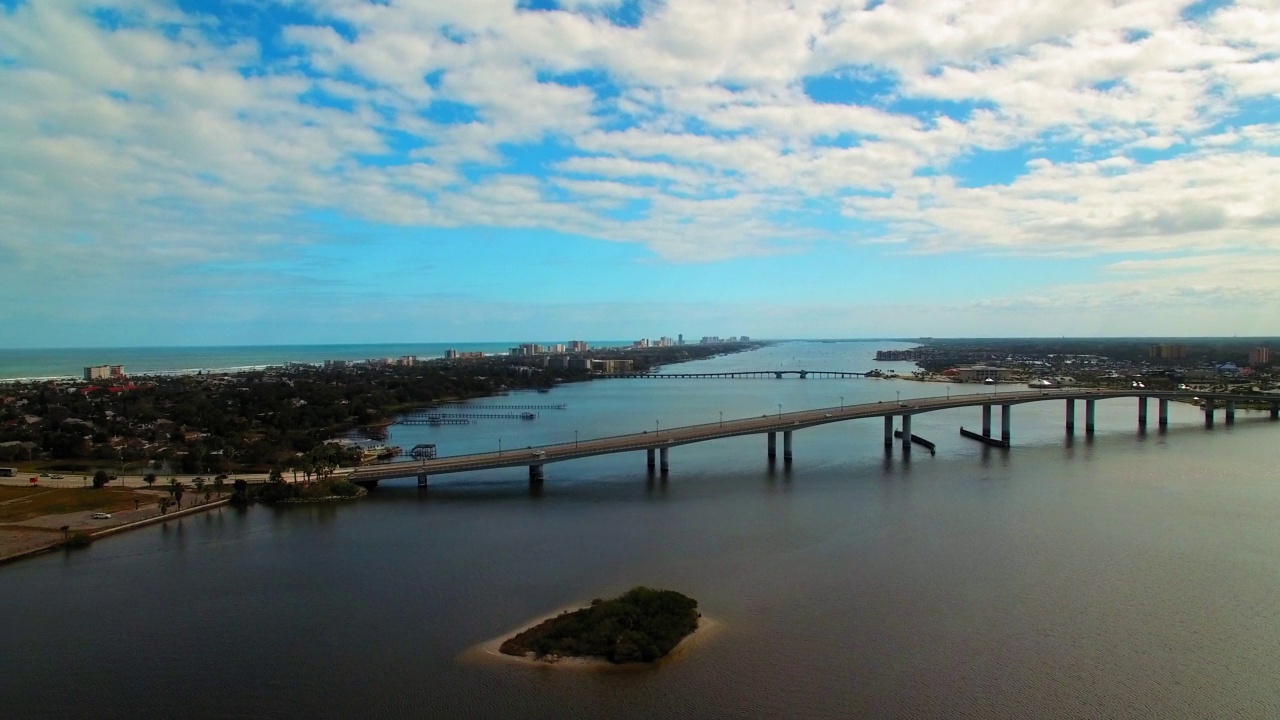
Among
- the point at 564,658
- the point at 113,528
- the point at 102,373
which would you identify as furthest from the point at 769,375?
the point at 564,658

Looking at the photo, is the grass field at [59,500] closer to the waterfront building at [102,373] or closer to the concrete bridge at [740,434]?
the concrete bridge at [740,434]

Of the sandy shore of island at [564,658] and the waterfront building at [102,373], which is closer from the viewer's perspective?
the sandy shore of island at [564,658]

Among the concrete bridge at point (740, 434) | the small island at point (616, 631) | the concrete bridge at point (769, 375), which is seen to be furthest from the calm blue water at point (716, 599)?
the concrete bridge at point (769, 375)

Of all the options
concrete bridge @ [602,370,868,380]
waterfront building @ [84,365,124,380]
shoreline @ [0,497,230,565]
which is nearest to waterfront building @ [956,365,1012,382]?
concrete bridge @ [602,370,868,380]

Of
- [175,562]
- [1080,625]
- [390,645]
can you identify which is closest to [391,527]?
[175,562]

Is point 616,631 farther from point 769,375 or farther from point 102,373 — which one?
point 102,373
